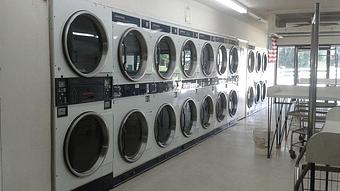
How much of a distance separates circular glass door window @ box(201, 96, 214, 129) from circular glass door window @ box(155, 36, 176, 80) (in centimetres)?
150

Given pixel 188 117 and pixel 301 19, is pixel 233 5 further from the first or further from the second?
pixel 301 19

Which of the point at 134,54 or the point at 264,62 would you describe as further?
the point at 264,62

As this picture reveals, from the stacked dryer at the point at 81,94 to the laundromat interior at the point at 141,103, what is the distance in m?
0.01

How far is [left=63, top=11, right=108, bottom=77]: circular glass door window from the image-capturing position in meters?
3.17

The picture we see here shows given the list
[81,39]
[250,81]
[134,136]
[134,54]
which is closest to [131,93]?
[134,54]

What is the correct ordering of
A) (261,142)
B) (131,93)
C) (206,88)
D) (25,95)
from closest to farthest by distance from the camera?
(25,95) → (131,93) → (261,142) → (206,88)

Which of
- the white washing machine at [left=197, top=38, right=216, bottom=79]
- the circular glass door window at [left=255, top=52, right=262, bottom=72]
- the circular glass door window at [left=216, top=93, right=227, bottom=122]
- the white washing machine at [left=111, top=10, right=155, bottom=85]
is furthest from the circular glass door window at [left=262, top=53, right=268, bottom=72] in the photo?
the white washing machine at [left=111, top=10, right=155, bottom=85]

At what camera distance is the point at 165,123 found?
5242mm

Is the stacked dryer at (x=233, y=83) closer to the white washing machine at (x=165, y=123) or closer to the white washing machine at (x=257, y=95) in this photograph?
the white washing machine at (x=257, y=95)

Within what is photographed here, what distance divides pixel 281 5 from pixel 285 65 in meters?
5.38

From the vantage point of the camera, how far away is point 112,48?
3750 millimetres

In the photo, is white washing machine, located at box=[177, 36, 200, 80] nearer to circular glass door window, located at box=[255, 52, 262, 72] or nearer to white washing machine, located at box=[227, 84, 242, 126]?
white washing machine, located at box=[227, 84, 242, 126]

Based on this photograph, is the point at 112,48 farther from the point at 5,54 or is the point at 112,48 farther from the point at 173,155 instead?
the point at 173,155

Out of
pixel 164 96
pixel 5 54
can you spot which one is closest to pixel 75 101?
pixel 5 54
